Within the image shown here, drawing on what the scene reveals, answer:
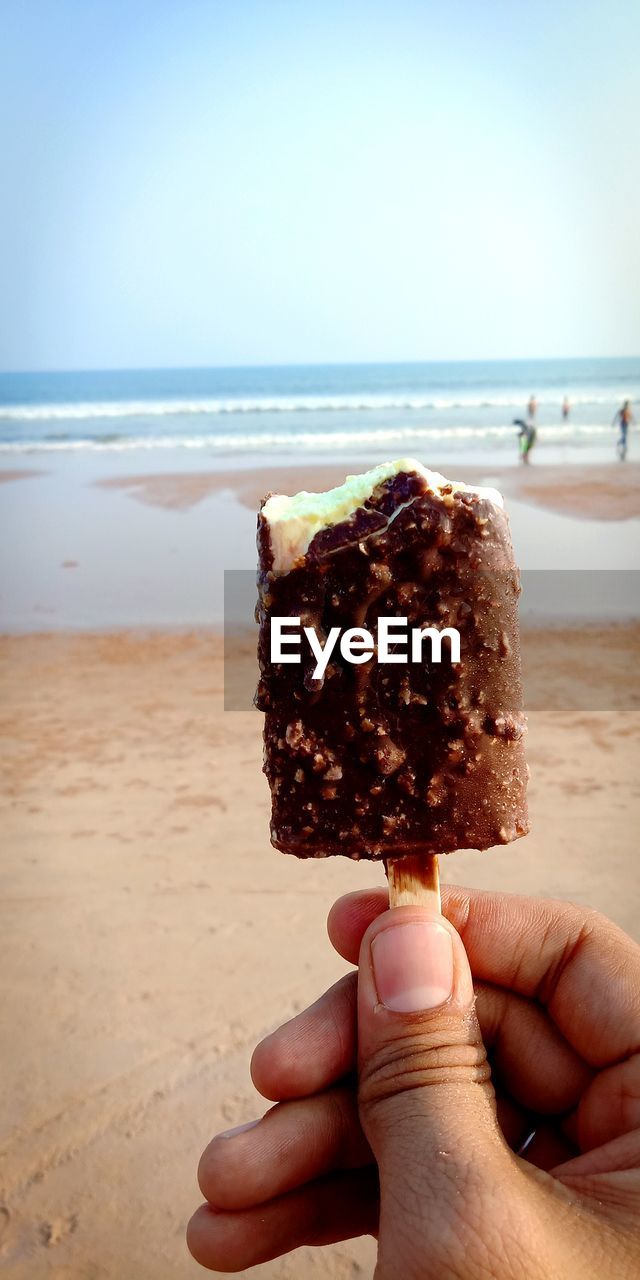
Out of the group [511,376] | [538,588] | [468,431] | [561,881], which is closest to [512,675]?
[561,881]

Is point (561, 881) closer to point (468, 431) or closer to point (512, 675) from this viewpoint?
point (512, 675)

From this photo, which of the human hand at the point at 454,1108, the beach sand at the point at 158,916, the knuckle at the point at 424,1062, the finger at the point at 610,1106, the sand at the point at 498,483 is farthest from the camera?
the sand at the point at 498,483

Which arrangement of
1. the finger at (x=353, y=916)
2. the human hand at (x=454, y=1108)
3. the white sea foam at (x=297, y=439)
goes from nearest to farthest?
the human hand at (x=454, y=1108) < the finger at (x=353, y=916) < the white sea foam at (x=297, y=439)

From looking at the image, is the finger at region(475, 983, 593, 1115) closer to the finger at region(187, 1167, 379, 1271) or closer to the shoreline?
the finger at region(187, 1167, 379, 1271)

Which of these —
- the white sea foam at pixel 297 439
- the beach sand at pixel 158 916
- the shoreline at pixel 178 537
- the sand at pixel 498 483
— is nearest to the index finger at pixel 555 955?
the beach sand at pixel 158 916

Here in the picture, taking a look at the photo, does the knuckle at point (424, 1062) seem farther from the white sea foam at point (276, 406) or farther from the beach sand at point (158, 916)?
the white sea foam at point (276, 406)
